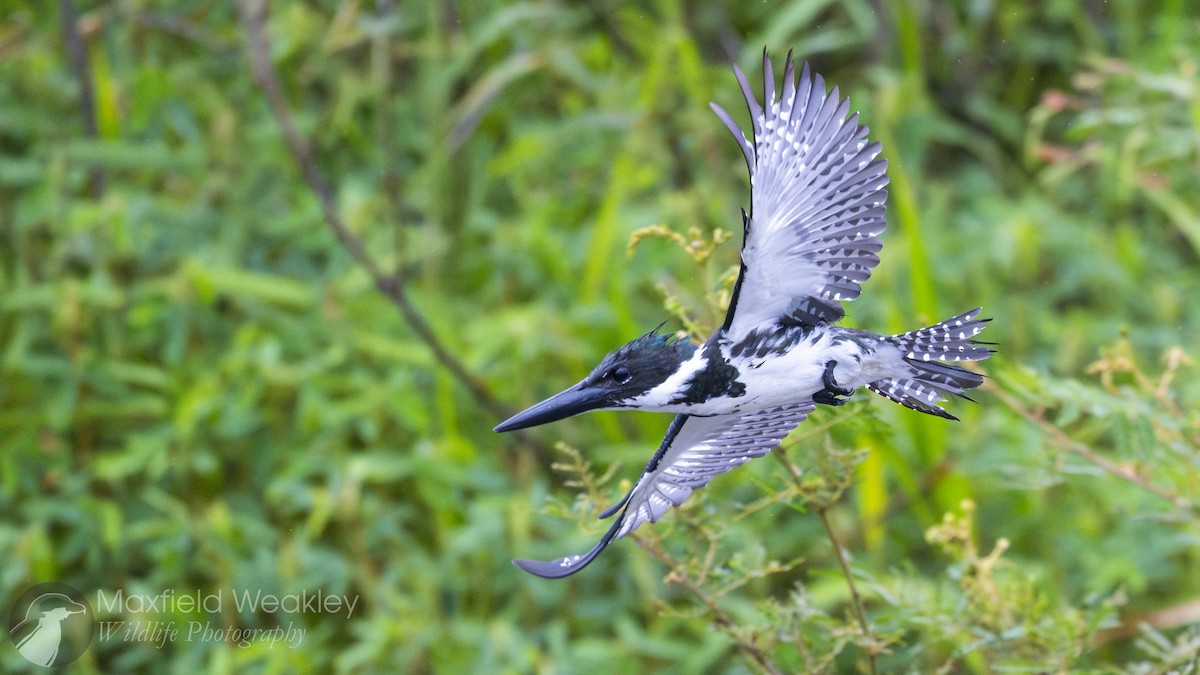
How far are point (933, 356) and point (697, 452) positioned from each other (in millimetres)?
182

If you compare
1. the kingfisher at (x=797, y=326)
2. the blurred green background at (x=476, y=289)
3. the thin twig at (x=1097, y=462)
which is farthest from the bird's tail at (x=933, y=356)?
the blurred green background at (x=476, y=289)

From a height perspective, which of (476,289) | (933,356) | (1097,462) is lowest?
(1097,462)

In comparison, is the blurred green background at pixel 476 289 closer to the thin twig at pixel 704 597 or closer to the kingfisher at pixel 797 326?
the thin twig at pixel 704 597

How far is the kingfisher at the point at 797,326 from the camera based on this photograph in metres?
0.81

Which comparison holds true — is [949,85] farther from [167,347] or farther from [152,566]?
[152,566]

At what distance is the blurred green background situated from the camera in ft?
6.88

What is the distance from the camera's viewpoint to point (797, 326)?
0.85 metres

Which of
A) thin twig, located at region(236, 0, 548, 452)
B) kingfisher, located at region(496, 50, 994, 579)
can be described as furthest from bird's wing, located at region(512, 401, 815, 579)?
thin twig, located at region(236, 0, 548, 452)

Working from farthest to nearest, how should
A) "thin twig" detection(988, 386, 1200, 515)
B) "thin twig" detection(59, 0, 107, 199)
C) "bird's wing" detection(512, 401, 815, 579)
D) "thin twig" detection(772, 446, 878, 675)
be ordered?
1. "thin twig" detection(59, 0, 107, 199)
2. "thin twig" detection(988, 386, 1200, 515)
3. "thin twig" detection(772, 446, 878, 675)
4. "bird's wing" detection(512, 401, 815, 579)

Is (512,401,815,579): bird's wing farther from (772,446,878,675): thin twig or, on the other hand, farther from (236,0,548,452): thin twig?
(236,0,548,452): thin twig

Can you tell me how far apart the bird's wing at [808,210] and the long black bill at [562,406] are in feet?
0.34

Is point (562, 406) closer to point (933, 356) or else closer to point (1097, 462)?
point (933, 356)

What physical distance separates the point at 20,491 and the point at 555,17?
1.38 meters

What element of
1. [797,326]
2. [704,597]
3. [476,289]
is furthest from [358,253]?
[797,326]
